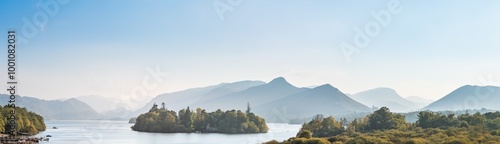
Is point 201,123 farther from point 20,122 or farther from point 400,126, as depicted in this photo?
point 400,126

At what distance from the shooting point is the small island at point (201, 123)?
148 m

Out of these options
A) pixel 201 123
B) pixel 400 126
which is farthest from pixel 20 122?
pixel 400 126

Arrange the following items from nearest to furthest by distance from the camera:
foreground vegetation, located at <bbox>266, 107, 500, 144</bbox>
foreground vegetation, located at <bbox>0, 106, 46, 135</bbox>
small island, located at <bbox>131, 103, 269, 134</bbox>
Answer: foreground vegetation, located at <bbox>266, 107, 500, 144</bbox>, foreground vegetation, located at <bbox>0, 106, 46, 135</bbox>, small island, located at <bbox>131, 103, 269, 134</bbox>

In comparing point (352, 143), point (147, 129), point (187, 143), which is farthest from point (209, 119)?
point (352, 143)

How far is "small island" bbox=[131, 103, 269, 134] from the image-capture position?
148 m

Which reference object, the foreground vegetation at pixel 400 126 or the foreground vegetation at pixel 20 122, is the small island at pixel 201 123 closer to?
the foreground vegetation at pixel 20 122

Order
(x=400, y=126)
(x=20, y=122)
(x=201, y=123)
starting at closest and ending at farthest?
(x=400, y=126), (x=20, y=122), (x=201, y=123)

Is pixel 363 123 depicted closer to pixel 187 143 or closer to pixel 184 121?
pixel 187 143

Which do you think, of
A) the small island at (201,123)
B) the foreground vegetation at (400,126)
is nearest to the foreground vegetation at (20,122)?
the small island at (201,123)

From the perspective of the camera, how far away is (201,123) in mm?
152750

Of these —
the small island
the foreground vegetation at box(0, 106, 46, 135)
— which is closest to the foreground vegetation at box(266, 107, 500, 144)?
the small island

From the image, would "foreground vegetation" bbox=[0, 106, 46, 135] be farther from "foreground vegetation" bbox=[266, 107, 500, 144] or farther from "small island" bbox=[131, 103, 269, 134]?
"foreground vegetation" bbox=[266, 107, 500, 144]

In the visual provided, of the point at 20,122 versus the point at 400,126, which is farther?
the point at 20,122

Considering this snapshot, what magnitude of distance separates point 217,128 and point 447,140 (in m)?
100
